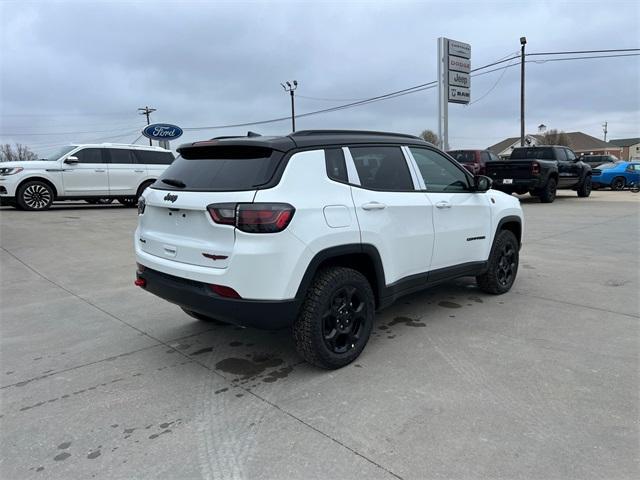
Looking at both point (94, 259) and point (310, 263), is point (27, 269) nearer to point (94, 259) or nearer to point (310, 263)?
point (94, 259)

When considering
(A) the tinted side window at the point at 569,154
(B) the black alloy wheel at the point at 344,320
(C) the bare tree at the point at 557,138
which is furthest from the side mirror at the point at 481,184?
(C) the bare tree at the point at 557,138

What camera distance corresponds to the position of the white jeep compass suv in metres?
3.11

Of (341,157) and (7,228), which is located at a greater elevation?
(341,157)

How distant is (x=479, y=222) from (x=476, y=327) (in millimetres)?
1145

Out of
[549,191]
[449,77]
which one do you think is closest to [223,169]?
[449,77]

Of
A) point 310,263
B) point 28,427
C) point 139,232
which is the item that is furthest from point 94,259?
point 310,263

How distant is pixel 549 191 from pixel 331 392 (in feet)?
53.0

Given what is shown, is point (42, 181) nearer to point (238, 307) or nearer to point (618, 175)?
point (238, 307)

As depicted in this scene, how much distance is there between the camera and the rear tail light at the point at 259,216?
10.0 feet

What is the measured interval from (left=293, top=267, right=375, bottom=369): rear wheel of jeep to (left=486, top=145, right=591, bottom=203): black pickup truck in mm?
13930

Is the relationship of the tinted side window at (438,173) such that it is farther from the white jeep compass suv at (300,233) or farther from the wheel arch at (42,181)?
the wheel arch at (42,181)

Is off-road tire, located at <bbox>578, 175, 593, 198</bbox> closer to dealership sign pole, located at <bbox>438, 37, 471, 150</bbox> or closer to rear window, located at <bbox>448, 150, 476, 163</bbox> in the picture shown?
rear window, located at <bbox>448, 150, 476, 163</bbox>

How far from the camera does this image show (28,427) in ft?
9.44

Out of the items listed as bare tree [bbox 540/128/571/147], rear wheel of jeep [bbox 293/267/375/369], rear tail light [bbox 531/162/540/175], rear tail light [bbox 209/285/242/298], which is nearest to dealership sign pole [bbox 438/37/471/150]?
rear tail light [bbox 531/162/540/175]
